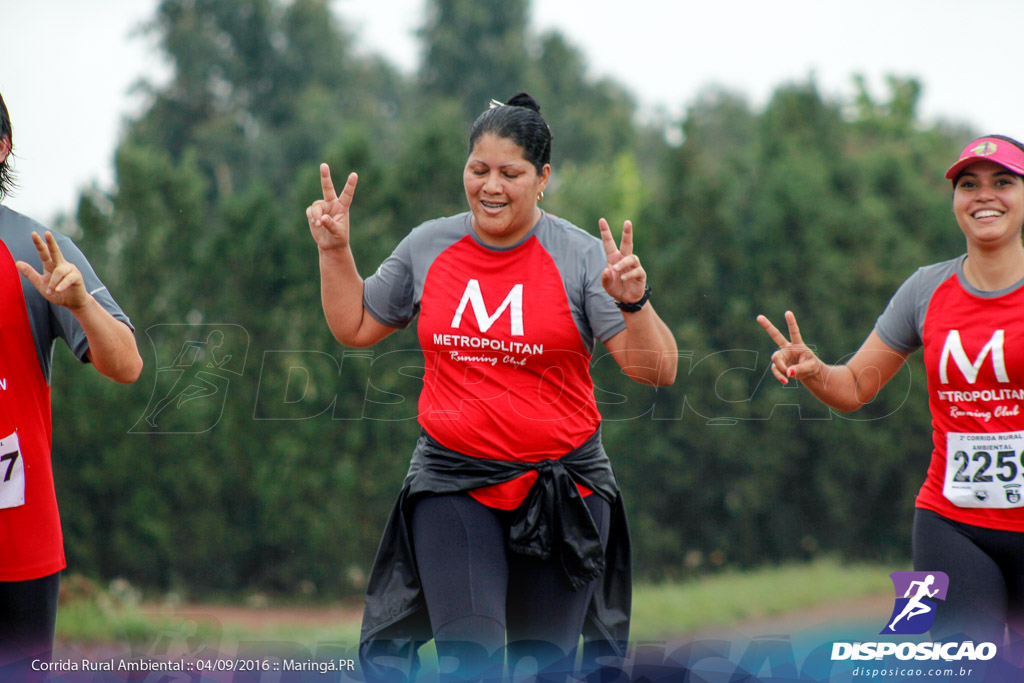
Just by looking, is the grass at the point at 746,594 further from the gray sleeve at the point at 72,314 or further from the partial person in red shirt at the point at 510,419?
the gray sleeve at the point at 72,314

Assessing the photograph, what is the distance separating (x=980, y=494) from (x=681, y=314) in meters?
5.98

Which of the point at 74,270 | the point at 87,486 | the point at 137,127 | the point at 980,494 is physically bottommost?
the point at 87,486

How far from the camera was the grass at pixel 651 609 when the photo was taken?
6918 millimetres

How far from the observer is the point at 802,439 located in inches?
368

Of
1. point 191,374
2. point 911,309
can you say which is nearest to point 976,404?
point 911,309

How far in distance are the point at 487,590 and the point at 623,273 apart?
1.07m

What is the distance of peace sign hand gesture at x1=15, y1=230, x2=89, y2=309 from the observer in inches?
110

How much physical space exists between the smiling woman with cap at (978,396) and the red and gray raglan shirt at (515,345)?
2.18 ft

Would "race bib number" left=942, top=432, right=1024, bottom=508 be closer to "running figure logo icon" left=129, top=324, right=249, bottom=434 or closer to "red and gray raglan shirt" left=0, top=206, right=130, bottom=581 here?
"red and gray raglan shirt" left=0, top=206, right=130, bottom=581

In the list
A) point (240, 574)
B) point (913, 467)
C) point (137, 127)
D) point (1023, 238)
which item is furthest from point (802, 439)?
point (137, 127)

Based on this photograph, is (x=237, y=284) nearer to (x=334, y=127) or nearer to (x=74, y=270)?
(x=74, y=270)

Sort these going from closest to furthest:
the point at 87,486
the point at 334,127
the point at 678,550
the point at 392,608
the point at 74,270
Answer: the point at 74,270 → the point at 392,608 → the point at 87,486 → the point at 678,550 → the point at 334,127

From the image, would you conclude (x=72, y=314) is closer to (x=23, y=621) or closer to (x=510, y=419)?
(x=23, y=621)

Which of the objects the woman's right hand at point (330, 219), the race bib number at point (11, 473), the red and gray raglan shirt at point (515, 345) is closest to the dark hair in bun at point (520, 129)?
the red and gray raglan shirt at point (515, 345)
